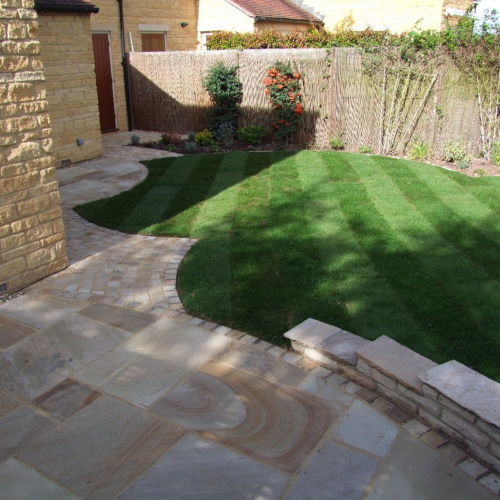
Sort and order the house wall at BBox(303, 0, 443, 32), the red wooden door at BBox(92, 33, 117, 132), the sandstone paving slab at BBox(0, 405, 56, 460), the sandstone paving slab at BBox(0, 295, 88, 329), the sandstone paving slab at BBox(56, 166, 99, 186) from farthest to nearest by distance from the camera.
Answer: the house wall at BBox(303, 0, 443, 32) → the red wooden door at BBox(92, 33, 117, 132) → the sandstone paving slab at BBox(56, 166, 99, 186) → the sandstone paving slab at BBox(0, 295, 88, 329) → the sandstone paving slab at BBox(0, 405, 56, 460)

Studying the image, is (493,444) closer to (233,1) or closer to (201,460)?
(201,460)

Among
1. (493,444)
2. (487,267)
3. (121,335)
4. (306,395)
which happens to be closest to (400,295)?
(487,267)

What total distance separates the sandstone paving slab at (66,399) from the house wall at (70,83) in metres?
7.35

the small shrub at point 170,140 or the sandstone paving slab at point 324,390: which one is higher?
the small shrub at point 170,140

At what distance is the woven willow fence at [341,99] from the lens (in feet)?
33.5

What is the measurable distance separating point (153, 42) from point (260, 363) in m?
13.9

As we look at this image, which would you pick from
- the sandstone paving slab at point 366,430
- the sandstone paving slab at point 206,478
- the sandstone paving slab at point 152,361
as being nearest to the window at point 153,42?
the sandstone paving slab at point 152,361

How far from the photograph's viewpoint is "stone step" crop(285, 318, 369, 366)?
3773 millimetres

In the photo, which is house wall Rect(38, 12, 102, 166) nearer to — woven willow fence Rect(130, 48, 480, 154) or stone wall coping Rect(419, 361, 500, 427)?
woven willow fence Rect(130, 48, 480, 154)

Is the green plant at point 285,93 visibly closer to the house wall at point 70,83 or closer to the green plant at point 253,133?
the green plant at point 253,133

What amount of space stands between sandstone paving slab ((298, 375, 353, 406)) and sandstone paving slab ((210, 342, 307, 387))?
0.05 metres

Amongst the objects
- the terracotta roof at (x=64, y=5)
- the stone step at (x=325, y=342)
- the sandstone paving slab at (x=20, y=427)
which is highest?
the terracotta roof at (x=64, y=5)

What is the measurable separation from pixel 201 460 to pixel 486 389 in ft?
5.76

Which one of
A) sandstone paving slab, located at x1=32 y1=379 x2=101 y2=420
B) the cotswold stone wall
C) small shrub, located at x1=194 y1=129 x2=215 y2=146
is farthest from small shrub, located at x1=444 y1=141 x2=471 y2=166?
sandstone paving slab, located at x1=32 y1=379 x2=101 y2=420
